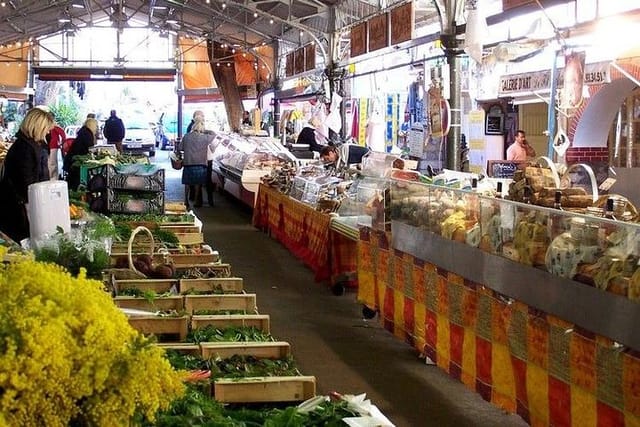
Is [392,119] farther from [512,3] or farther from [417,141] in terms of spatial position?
[512,3]

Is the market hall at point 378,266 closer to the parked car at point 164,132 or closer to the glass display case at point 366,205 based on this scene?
the glass display case at point 366,205

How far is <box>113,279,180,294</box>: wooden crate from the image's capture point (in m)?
5.71

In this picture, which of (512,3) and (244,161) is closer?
(512,3)

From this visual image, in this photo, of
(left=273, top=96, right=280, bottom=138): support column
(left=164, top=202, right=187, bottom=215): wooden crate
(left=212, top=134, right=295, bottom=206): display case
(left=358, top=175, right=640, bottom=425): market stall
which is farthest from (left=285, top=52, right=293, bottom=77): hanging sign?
(left=358, top=175, right=640, bottom=425): market stall

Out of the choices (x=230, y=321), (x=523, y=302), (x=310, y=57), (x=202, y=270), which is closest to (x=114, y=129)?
(x=310, y=57)

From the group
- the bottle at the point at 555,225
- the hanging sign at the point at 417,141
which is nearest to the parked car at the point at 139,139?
the hanging sign at the point at 417,141

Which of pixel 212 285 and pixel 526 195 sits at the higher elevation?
pixel 526 195

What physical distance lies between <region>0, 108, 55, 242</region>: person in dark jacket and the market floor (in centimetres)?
218

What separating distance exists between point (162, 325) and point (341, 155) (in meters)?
9.82

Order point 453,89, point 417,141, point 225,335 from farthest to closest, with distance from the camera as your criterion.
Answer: point 417,141 < point 453,89 < point 225,335

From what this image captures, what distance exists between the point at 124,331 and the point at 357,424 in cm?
96

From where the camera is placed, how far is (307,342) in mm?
7578

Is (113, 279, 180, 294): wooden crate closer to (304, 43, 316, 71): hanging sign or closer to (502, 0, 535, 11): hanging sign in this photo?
(502, 0, 535, 11): hanging sign

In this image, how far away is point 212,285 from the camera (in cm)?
593
